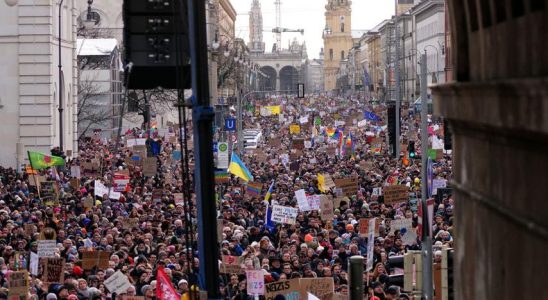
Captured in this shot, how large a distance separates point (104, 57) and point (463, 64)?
66093 millimetres

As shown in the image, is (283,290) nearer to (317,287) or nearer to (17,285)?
(317,287)

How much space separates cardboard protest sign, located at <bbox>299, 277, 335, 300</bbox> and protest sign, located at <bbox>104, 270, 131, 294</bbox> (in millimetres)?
2047

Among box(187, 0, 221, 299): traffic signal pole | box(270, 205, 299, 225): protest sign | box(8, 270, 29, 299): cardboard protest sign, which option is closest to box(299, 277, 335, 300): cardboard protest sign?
box(8, 270, 29, 299): cardboard protest sign

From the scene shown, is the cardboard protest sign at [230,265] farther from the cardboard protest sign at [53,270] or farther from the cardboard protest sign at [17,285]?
the cardboard protest sign at [17,285]

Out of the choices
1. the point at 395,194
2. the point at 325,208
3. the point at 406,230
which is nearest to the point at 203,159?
the point at 406,230

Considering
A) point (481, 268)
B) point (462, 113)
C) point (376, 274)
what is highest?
point (462, 113)

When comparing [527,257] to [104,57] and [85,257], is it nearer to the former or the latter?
[85,257]

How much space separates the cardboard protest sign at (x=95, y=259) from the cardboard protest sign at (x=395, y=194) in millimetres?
9640

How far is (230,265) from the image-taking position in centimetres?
1816

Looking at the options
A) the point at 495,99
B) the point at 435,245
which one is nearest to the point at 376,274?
the point at 435,245

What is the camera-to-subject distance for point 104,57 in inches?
2886

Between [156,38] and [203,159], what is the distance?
0.99 metres

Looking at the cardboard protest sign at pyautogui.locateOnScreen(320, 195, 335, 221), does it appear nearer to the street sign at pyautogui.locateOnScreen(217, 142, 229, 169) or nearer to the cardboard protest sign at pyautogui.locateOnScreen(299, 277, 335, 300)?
the cardboard protest sign at pyautogui.locateOnScreen(299, 277, 335, 300)

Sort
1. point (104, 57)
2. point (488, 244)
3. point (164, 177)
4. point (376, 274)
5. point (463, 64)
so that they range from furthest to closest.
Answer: point (104, 57) < point (164, 177) < point (376, 274) < point (463, 64) < point (488, 244)
